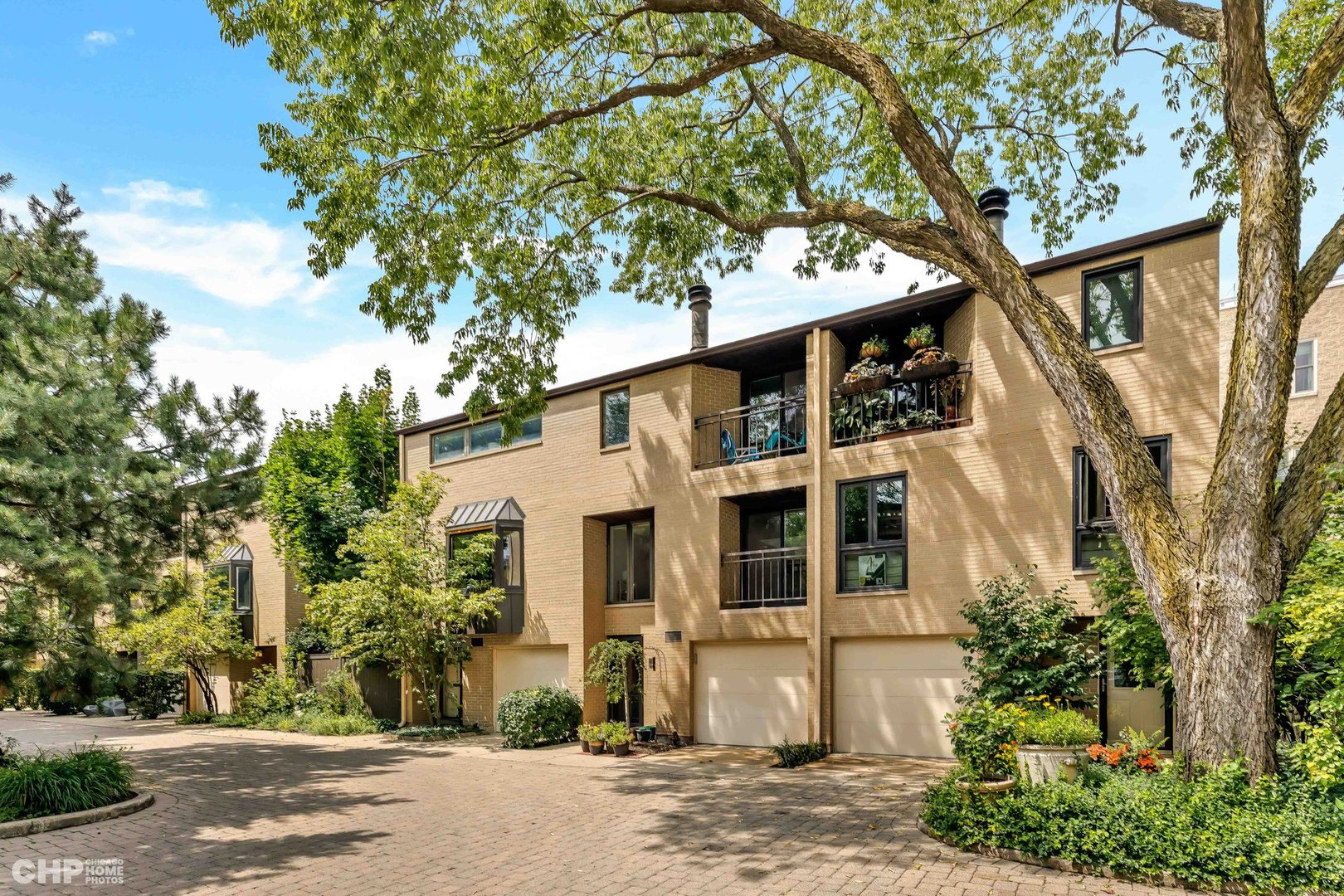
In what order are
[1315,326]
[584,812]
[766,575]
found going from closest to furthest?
[584,812] < [766,575] < [1315,326]

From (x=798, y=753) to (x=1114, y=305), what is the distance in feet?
27.6

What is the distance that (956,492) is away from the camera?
14.5 m

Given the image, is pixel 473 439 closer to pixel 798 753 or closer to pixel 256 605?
pixel 256 605

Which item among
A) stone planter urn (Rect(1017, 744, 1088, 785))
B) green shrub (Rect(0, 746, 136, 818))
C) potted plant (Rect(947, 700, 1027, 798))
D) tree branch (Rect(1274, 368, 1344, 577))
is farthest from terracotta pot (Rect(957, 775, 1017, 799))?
green shrub (Rect(0, 746, 136, 818))

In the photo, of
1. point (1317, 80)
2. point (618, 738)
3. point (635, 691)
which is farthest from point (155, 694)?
point (1317, 80)

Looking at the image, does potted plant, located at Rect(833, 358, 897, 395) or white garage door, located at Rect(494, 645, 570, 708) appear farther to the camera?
white garage door, located at Rect(494, 645, 570, 708)

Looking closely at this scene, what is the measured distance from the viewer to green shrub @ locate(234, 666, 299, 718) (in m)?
23.6

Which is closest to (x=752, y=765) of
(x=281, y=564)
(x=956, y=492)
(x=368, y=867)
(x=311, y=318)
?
(x=956, y=492)

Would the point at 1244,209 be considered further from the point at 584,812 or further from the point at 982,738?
the point at 584,812

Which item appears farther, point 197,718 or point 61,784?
point 197,718

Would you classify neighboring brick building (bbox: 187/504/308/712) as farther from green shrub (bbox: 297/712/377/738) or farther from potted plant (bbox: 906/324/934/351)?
potted plant (bbox: 906/324/934/351)

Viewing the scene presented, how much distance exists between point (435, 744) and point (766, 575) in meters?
7.70

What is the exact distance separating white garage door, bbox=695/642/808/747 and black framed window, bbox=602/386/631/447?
15.8 feet

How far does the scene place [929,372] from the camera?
1500 centimetres
